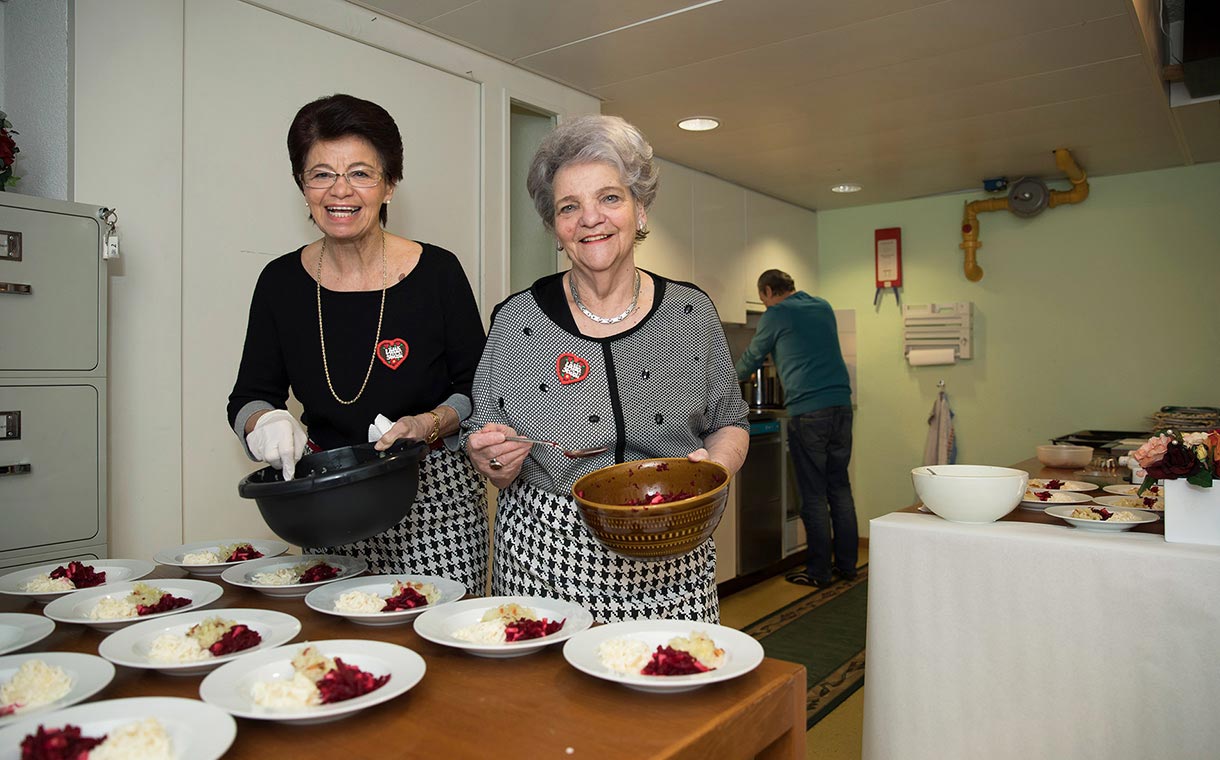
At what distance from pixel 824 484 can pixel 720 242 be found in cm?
144

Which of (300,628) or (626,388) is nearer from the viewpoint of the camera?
(300,628)

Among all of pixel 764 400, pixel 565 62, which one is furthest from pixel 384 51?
pixel 764 400

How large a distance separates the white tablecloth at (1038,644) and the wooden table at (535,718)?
0.97 metres

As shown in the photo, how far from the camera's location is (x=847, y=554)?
455cm

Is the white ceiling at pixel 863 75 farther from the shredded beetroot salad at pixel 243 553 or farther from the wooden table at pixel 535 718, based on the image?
the wooden table at pixel 535 718

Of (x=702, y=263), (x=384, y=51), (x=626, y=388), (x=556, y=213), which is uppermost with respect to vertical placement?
(x=384, y=51)

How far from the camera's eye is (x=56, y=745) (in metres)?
0.71

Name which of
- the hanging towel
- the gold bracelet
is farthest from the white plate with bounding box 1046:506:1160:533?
the hanging towel

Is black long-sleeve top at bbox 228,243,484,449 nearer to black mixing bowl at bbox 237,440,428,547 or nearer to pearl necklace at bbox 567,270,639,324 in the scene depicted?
pearl necklace at bbox 567,270,639,324

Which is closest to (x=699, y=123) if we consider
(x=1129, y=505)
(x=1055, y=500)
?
(x=1055, y=500)

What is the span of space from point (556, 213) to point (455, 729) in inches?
37.0

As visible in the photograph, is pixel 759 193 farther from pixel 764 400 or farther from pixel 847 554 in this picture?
pixel 847 554

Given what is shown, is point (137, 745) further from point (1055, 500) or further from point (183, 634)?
point (1055, 500)

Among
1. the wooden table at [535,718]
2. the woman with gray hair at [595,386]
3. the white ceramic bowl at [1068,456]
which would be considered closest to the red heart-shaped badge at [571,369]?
the woman with gray hair at [595,386]
